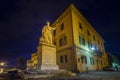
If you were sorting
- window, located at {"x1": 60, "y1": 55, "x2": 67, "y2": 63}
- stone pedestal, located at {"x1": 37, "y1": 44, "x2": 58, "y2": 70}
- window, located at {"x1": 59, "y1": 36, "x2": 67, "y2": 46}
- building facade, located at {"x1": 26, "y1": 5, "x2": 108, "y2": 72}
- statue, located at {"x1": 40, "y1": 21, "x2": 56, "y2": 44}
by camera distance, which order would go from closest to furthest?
stone pedestal, located at {"x1": 37, "y1": 44, "x2": 58, "y2": 70} → statue, located at {"x1": 40, "y1": 21, "x2": 56, "y2": 44} → building facade, located at {"x1": 26, "y1": 5, "x2": 108, "y2": 72} → window, located at {"x1": 60, "y1": 55, "x2": 67, "y2": 63} → window, located at {"x1": 59, "y1": 36, "x2": 67, "y2": 46}

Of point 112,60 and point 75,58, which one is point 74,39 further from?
point 112,60

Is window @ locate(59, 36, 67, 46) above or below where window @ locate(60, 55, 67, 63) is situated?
above

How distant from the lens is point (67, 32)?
72.4ft

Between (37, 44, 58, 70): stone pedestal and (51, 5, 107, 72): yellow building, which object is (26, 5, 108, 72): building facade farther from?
(37, 44, 58, 70): stone pedestal

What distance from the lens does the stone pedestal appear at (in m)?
10.5

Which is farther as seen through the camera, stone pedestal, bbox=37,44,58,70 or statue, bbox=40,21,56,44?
statue, bbox=40,21,56,44

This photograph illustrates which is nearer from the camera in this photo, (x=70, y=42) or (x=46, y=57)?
(x=46, y=57)

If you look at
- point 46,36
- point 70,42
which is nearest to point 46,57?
point 46,36

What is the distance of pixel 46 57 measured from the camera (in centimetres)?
1092

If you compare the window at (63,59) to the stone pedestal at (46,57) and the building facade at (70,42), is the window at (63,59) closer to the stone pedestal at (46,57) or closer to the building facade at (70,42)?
the building facade at (70,42)

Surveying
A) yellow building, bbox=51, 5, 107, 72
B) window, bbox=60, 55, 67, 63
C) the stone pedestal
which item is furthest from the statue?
window, bbox=60, 55, 67, 63

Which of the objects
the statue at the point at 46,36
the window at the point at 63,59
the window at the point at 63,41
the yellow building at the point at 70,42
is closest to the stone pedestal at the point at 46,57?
the statue at the point at 46,36

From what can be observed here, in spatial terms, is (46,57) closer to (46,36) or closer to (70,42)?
(46,36)

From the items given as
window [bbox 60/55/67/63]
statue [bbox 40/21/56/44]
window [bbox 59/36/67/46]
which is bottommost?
window [bbox 60/55/67/63]
